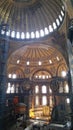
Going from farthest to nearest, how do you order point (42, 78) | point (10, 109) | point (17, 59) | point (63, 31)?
point (42, 78)
point (17, 59)
point (10, 109)
point (63, 31)

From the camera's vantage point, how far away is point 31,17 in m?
29.2

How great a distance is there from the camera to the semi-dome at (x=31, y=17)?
1039 inches

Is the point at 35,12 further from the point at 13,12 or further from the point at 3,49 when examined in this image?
the point at 3,49

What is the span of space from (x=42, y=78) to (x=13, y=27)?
1497cm

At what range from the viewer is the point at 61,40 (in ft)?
89.1

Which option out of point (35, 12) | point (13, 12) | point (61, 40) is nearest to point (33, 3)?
point (35, 12)

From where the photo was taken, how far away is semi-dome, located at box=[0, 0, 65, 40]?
26391 mm

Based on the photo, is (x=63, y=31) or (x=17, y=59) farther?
(x=17, y=59)

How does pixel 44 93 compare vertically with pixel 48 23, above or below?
below

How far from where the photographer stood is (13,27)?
29.8 meters

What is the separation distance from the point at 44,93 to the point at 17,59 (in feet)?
36.5

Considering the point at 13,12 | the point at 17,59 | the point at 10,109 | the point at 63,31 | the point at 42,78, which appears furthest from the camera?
the point at 42,78

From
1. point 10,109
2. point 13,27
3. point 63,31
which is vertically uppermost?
point 13,27

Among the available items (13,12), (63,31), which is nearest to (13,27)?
(13,12)
